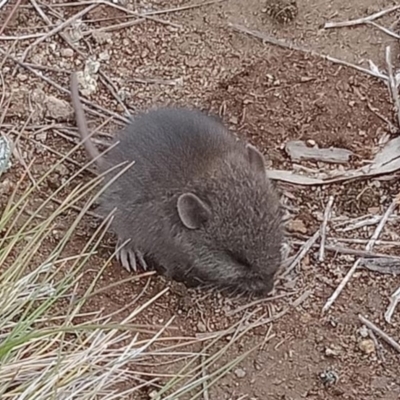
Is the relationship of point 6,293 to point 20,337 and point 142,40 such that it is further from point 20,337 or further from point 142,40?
point 142,40

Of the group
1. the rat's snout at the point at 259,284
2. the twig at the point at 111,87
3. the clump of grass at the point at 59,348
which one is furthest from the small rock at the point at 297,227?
the twig at the point at 111,87

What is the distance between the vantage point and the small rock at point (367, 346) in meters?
4.84

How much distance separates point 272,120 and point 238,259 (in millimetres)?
995

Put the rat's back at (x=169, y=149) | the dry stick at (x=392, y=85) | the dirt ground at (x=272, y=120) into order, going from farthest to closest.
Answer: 1. the dry stick at (x=392, y=85)
2. the rat's back at (x=169, y=149)
3. the dirt ground at (x=272, y=120)

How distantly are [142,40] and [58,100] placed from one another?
0.63m

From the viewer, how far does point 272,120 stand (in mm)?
5707

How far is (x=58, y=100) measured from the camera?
5.73 m

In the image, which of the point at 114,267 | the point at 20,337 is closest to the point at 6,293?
the point at 20,337

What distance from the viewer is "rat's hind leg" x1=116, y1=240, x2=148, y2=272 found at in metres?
5.24

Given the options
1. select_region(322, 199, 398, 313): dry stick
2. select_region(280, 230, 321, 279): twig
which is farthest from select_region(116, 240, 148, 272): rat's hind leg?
select_region(322, 199, 398, 313): dry stick

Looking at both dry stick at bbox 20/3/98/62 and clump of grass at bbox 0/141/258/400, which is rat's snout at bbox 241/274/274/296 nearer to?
clump of grass at bbox 0/141/258/400

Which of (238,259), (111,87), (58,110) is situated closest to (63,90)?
(58,110)

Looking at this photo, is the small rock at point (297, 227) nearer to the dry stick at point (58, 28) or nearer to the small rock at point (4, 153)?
the small rock at point (4, 153)

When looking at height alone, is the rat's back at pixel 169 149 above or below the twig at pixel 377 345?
above
